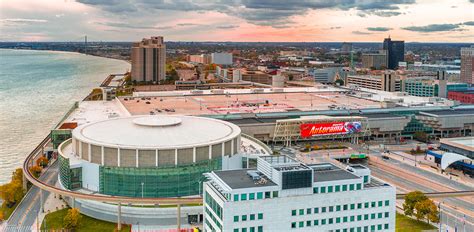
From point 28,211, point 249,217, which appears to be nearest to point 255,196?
point 249,217

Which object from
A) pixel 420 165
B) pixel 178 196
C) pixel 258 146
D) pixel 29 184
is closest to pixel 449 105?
pixel 420 165

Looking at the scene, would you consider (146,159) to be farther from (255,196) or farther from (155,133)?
(255,196)

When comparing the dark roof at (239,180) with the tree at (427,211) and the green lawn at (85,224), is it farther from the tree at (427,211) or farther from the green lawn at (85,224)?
the tree at (427,211)

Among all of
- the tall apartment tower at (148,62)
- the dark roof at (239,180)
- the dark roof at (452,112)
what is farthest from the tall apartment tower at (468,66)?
the dark roof at (239,180)

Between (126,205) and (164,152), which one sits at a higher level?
(164,152)

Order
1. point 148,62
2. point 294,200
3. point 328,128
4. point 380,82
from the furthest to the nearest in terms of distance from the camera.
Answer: point 148,62 → point 380,82 → point 328,128 → point 294,200

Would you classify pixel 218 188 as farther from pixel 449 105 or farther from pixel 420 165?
pixel 449 105
